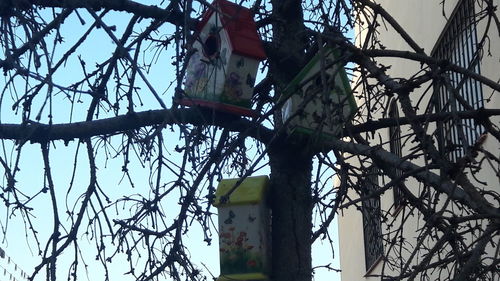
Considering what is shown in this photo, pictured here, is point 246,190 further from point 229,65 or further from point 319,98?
point 319,98

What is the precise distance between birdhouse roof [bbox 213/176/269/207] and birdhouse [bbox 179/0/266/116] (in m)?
0.37

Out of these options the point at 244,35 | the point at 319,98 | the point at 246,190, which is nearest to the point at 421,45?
the point at 244,35

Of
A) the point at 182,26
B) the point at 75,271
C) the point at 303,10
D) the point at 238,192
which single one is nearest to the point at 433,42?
the point at 303,10

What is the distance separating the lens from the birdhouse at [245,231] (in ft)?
16.4

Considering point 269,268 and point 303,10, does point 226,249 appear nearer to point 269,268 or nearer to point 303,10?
point 269,268

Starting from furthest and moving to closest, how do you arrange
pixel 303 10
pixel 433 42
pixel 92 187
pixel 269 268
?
pixel 433 42 → pixel 303 10 → pixel 269 268 → pixel 92 187

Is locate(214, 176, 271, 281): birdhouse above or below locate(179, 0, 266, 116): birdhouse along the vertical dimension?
below

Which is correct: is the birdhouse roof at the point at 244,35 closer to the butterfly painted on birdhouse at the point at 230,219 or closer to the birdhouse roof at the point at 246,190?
the birdhouse roof at the point at 246,190

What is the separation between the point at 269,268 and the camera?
16.4ft

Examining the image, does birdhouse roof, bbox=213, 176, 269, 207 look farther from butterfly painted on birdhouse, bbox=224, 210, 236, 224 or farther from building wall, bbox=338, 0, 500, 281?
building wall, bbox=338, 0, 500, 281

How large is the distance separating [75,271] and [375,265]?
780cm

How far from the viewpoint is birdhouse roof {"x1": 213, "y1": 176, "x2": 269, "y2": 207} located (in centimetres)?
506

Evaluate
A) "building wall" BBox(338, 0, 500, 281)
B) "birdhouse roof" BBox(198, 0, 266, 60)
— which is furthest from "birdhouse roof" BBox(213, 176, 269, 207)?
"building wall" BBox(338, 0, 500, 281)

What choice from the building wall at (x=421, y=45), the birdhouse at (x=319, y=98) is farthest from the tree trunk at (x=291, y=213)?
the building wall at (x=421, y=45)
